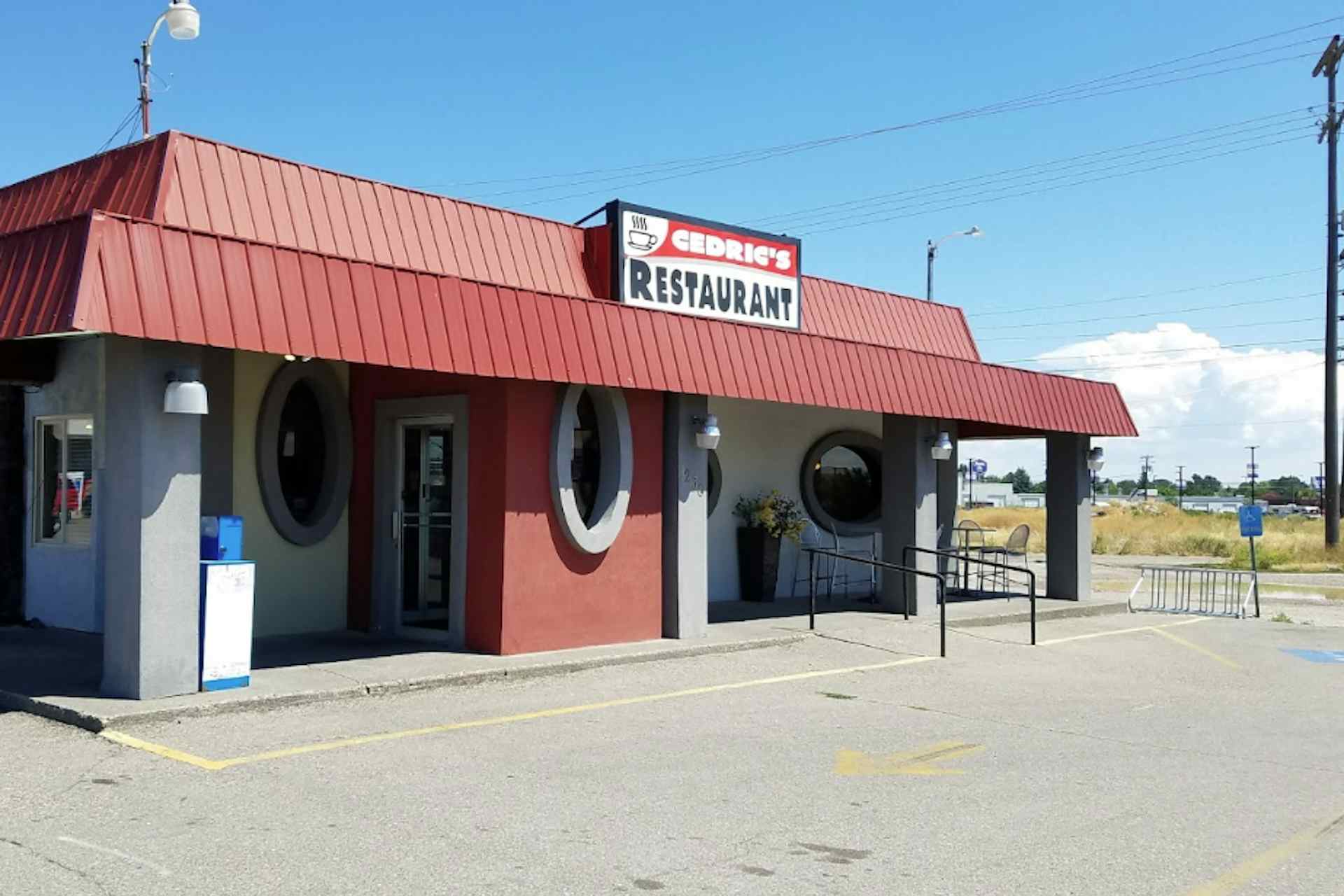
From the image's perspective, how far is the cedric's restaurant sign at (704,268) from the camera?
13578 mm

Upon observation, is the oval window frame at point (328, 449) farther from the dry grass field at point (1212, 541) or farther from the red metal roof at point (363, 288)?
the dry grass field at point (1212, 541)

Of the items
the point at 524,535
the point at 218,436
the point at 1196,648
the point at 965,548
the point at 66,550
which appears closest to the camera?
the point at 524,535

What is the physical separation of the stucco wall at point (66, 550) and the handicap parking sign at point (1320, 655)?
43.6ft

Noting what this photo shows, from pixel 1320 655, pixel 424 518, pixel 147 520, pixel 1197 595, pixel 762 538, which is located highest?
pixel 147 520

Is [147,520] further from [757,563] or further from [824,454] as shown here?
[824,454]

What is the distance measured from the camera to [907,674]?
12000 mm

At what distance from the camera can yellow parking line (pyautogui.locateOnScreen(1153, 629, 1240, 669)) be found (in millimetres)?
13594

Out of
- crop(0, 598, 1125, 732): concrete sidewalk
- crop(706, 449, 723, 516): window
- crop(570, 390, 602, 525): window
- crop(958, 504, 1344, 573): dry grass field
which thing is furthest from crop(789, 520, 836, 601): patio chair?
crop(958, 504, 1344, 573): dry grass field

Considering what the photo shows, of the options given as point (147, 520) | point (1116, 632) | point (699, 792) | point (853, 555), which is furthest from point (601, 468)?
point (1116, 632)

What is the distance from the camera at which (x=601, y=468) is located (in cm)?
1248

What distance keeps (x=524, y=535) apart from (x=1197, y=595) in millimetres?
16872

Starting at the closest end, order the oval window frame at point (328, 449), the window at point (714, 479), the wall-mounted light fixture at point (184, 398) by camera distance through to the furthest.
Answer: the wall-mounted light fixture at point (184, 398), the oval window frame at point (328, 449), the window at point (714, 479)

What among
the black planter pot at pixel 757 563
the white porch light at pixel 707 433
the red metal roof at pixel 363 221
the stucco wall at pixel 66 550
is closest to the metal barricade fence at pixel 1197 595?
the black planter pot at pixel 757 563

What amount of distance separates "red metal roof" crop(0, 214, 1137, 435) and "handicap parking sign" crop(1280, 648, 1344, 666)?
5.03 metres
